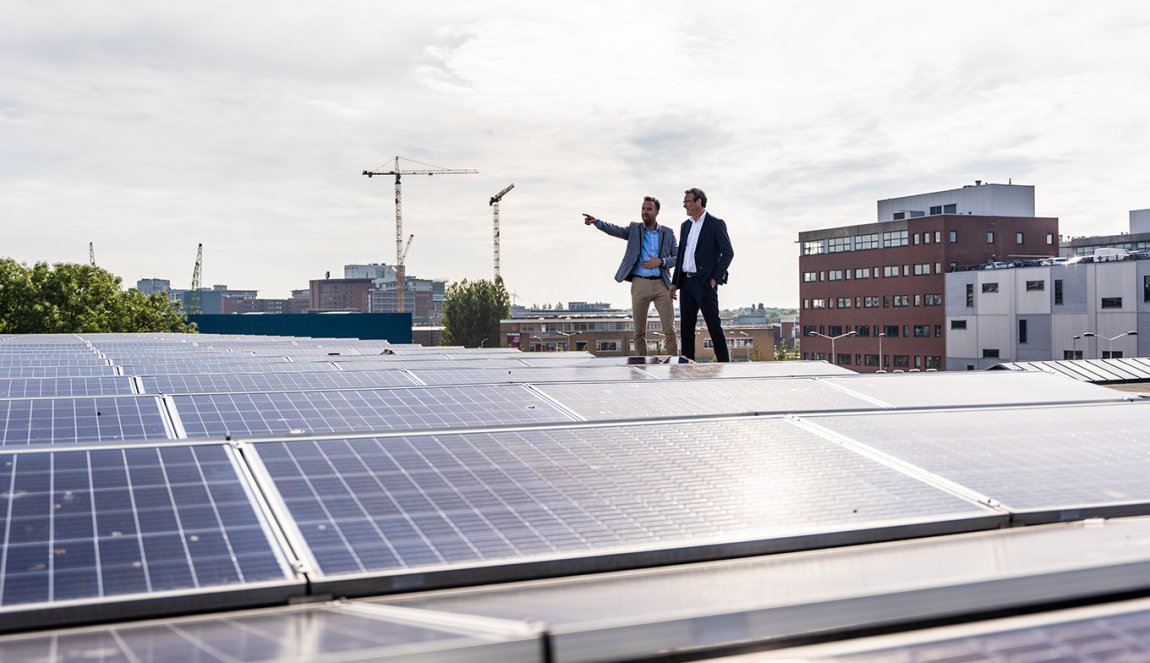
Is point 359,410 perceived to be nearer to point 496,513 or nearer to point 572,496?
point 572,496

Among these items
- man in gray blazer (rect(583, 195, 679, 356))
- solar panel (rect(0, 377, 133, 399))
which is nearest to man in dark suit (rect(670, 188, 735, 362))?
man in gray blazer (rect(583, 195, 679, 356))

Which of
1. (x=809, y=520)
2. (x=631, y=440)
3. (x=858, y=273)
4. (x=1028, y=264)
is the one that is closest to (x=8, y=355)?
(x=631, y=440)

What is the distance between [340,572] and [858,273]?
137 m

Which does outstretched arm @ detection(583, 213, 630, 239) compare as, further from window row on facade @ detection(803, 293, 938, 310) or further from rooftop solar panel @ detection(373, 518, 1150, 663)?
window row on facade @ detection(803, 293, 938, 310)

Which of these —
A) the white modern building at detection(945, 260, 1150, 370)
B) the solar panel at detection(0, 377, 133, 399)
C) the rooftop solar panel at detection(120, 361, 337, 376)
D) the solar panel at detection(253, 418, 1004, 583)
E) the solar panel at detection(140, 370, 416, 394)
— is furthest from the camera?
the white modern building at detection(945, 260, 1150, 370)

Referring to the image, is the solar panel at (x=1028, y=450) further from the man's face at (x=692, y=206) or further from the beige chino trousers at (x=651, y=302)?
the beige chino trousers at (x=651, y=302)

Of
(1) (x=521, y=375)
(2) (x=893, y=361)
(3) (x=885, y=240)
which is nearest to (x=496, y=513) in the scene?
(1) (x=521, y=375)

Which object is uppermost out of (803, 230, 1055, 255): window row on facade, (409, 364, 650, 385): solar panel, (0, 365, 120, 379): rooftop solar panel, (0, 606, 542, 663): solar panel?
(803, 230, 1055, 255): window row on facade

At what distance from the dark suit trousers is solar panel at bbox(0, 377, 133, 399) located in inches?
323

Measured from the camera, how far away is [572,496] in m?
5.61

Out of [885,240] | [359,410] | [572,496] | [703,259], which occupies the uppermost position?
[885,240]

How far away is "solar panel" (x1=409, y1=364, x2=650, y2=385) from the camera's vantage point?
13093mm

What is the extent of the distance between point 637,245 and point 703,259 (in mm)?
1580

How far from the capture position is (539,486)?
5762mm
